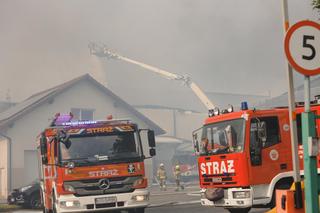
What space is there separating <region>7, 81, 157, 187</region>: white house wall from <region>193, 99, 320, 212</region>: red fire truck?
2151 cm

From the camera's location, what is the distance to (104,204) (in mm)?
10148

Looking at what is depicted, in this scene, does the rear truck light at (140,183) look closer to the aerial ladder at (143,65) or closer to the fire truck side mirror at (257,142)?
the fire truck side mirror at (257,142)

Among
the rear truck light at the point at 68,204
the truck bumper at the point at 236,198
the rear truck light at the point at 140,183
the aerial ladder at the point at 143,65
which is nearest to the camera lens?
the truck bumper at the point at 236,198

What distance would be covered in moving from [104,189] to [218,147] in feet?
7.61

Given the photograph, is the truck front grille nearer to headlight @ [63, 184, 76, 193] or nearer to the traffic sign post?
headlight @ [63, 184, 76, 193]

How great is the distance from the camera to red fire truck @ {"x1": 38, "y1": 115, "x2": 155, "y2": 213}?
10.1 m

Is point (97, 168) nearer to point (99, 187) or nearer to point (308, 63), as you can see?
point (99, 187)

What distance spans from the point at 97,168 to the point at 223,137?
97.4 inches

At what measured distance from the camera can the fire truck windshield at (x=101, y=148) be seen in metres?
10.3

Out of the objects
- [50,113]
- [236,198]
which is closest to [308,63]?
[236,198]

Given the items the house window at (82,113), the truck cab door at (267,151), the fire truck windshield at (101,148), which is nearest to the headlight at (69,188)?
the fire truck windshield at (101,148)

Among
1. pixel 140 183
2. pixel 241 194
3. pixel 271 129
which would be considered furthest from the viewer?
pixel 140 183

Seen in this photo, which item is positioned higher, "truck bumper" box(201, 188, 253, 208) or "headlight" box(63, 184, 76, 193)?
"headlight" box(63, 184, 76, 193)

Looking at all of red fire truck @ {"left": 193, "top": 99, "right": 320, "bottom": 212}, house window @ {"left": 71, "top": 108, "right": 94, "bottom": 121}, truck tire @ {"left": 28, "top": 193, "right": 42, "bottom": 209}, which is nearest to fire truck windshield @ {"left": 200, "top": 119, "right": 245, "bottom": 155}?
red fire truck @ {"left": 193, "top": 99, "right": 320, "bottom": 212}
